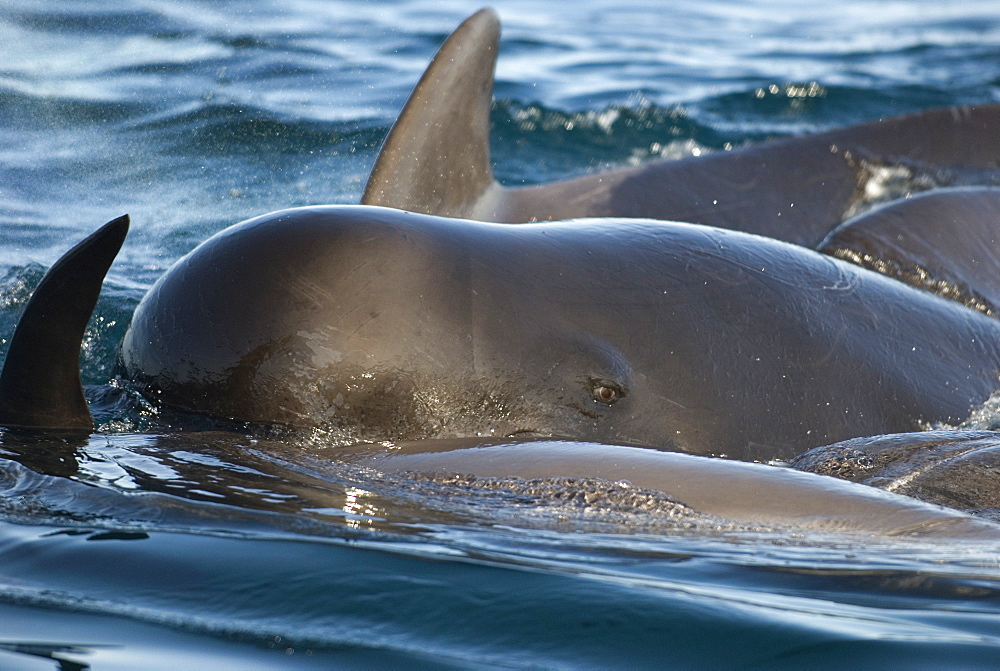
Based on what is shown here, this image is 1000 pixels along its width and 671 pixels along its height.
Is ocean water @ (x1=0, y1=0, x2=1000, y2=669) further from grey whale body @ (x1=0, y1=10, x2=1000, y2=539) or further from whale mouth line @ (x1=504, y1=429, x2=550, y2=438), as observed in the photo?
whale mouth line @ (x1=504, y1=429, x2=550, y2=438)

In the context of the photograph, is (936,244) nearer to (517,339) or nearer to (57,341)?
(517,339)

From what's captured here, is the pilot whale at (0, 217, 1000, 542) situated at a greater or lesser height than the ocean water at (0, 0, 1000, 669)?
greater

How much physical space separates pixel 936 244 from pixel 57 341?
444 cm

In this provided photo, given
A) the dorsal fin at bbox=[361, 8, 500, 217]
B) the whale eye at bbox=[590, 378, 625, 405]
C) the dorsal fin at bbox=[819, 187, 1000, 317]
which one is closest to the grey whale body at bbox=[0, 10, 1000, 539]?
the whale eye at bbox=[590, 378, 625, 405]

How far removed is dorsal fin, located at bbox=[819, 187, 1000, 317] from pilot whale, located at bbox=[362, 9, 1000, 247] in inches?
45.0

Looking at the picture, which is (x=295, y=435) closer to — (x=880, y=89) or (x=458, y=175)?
(x=458, y=175)

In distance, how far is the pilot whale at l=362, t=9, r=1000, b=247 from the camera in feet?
21.4

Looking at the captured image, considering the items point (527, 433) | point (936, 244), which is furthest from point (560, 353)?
point (936, 244)

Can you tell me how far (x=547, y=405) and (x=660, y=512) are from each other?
2.81 feet

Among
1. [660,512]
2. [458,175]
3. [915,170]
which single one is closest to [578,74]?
[915,170]

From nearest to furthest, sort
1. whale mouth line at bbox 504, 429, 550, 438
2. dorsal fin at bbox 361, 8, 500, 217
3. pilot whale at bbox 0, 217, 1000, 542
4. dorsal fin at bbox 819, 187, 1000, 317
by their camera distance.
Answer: pilot whale at bbox 0, 217, 1000, 542, whale mouth line at bbox 504, 429, 550, 438, dorsal fin at bbox 819, 187, 1000, 317, dorsal fin at bbox 361, 8, 500, 217

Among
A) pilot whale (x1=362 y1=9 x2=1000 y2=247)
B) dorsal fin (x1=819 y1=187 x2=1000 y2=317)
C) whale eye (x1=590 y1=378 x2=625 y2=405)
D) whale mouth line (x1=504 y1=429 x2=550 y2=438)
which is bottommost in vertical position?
whale mouth line (x1=504 y1=429 x2=550 y2=438)

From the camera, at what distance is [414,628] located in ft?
9.57

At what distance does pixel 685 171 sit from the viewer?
786 cm
